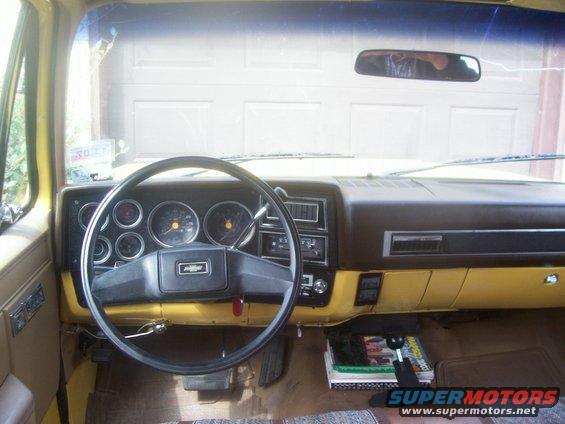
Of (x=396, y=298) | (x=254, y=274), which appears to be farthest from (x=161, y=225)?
(x=396, y=298)

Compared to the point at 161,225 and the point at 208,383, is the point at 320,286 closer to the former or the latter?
the point at 161,225

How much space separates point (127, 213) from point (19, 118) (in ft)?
1.82

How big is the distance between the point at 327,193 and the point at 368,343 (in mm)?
1238

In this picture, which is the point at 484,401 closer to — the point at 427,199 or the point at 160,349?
the point at 427,199

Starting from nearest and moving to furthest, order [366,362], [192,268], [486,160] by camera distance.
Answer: [192,268] → [486,160] → [366,362]

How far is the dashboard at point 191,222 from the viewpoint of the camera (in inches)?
88.7

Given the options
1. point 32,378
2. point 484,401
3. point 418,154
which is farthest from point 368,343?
point 32,378

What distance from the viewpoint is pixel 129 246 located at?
228cm

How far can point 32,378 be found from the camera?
2039 millimetres

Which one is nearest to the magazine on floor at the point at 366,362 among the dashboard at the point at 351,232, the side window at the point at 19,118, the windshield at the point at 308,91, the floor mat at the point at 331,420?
the floor mat at the point at 331,420

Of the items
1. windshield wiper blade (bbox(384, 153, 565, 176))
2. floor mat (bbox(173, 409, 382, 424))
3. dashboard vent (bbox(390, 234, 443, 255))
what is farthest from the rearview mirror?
floor mat (bbox(173, 409, 382, 424))

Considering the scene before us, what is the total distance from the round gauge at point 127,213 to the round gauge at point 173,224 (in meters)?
0.06

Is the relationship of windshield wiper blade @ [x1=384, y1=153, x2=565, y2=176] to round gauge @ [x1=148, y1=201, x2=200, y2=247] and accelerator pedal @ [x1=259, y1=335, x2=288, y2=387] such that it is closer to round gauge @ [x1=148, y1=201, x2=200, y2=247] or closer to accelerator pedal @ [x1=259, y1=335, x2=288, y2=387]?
round gauge @ [x1=148, y1=201, x2=200, y2=247]

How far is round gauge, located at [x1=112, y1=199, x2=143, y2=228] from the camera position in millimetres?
2250
